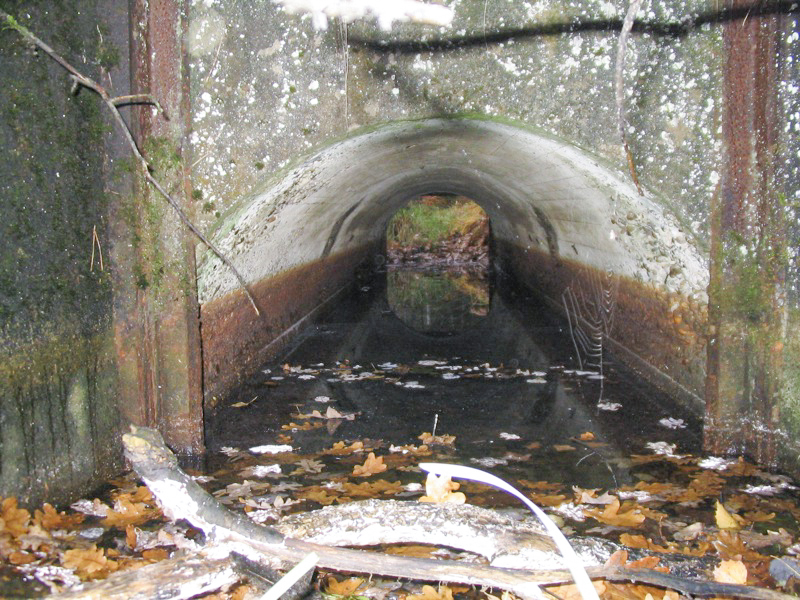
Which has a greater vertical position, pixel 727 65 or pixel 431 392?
pixel 727 65

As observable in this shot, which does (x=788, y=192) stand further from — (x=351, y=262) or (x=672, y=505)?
(x=351, y=262)

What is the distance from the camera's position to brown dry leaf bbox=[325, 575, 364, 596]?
256 centimetres

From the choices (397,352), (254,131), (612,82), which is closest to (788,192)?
(612,82)

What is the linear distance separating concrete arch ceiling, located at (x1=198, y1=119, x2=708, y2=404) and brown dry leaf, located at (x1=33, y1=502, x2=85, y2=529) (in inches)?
60.8

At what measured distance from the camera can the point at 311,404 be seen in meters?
5.41

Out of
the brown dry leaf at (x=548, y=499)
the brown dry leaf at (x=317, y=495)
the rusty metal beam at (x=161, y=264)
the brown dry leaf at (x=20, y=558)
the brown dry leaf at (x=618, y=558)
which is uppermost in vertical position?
the rusty metal beam at (x=161, y=264)

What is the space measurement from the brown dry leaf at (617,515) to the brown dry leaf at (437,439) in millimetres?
1257

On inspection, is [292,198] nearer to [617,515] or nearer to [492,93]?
[492,93]

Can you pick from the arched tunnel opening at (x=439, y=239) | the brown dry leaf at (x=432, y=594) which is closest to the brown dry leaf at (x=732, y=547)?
the brown dry leaf at (x=432, y=594)

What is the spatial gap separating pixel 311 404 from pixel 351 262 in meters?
7.88

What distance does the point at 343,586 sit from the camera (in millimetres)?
2586

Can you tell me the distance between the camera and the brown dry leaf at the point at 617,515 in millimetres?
3158

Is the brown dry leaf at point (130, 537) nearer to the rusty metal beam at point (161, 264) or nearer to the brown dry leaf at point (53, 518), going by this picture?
the brown dry leaf at point (53, 518)

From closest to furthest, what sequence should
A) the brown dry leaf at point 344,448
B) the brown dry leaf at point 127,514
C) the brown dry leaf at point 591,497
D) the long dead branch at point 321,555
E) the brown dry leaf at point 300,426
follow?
the long dead branch at point 321,555
the brown dry leaf at point 127,514
the brown dry leaf at point 591,497
the brown dry leaf at point 344,448
the brown dry leaf at point 300,426
